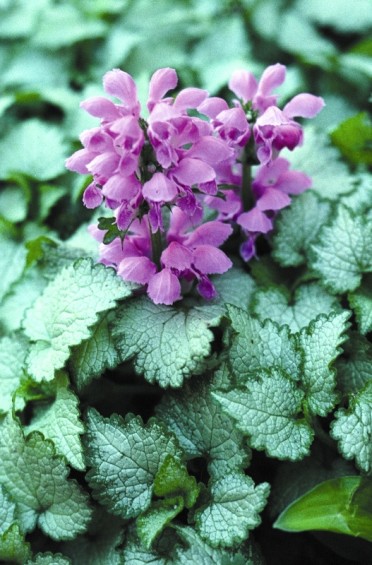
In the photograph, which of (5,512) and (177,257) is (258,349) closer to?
(177,257)

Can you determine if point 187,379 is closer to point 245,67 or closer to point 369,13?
point 245,67

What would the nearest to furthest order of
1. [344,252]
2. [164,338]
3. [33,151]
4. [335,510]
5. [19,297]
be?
1. [335,510]
2. [164,338]
3. [344,252]
4. [19,297]
5. [33,151]

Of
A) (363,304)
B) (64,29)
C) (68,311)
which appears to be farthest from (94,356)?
(64,29)

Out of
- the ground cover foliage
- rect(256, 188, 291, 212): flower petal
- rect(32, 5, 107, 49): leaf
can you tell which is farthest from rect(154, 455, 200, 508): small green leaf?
rect(32, 5, 107, 49): leaf

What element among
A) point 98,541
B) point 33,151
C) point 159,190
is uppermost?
point 159,190

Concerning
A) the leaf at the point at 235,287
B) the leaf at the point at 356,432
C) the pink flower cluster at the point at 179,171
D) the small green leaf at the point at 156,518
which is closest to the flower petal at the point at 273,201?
the pink flower cluster at the point at 179,171

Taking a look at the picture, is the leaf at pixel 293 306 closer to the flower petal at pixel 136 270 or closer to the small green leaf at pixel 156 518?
the flower petal at pixel 136 270

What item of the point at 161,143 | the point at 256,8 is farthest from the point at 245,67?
the point at 161,143
